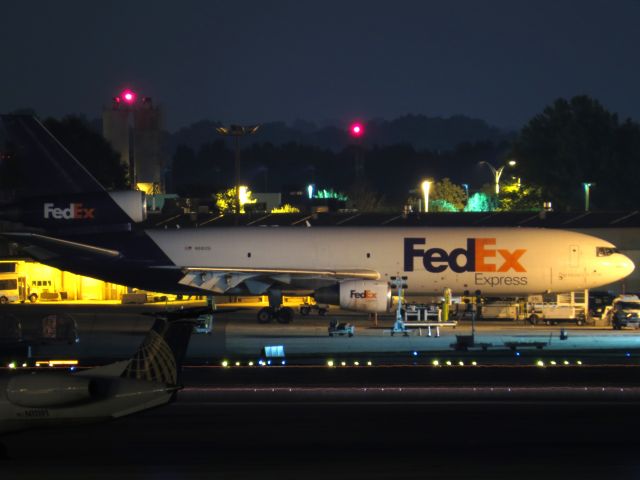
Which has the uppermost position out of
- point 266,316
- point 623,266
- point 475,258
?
point 475,258

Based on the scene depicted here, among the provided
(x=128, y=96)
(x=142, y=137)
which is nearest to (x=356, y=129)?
(x=128, y=96)

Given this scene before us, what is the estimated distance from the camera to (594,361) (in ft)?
123

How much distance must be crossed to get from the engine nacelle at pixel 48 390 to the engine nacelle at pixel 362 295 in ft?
99.6

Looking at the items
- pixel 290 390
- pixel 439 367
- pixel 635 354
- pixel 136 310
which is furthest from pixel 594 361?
pixel 136 310

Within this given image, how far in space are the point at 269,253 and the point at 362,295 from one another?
5565 mm

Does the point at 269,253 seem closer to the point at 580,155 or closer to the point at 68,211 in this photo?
the point at 68,211

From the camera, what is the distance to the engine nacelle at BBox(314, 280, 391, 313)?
50.9 meters

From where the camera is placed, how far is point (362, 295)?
50.9 m

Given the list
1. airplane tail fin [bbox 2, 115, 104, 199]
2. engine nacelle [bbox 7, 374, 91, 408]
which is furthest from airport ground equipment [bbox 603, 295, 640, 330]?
engine nacelle [bbox 7, 374, 91, 408]

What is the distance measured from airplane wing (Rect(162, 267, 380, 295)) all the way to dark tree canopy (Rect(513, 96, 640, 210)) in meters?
93.1

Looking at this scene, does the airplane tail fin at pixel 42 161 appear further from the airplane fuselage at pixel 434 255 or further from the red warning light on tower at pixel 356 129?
the red warning light on tower at pixel 356 129

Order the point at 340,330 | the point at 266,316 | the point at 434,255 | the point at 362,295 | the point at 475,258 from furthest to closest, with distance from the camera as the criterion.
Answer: the point at 266,316, the point at 434,255, the point at 475,258, the point at 362,295, the point at 340,330

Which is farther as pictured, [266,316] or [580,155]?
[580,155]

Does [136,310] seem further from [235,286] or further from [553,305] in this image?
[553,305]
